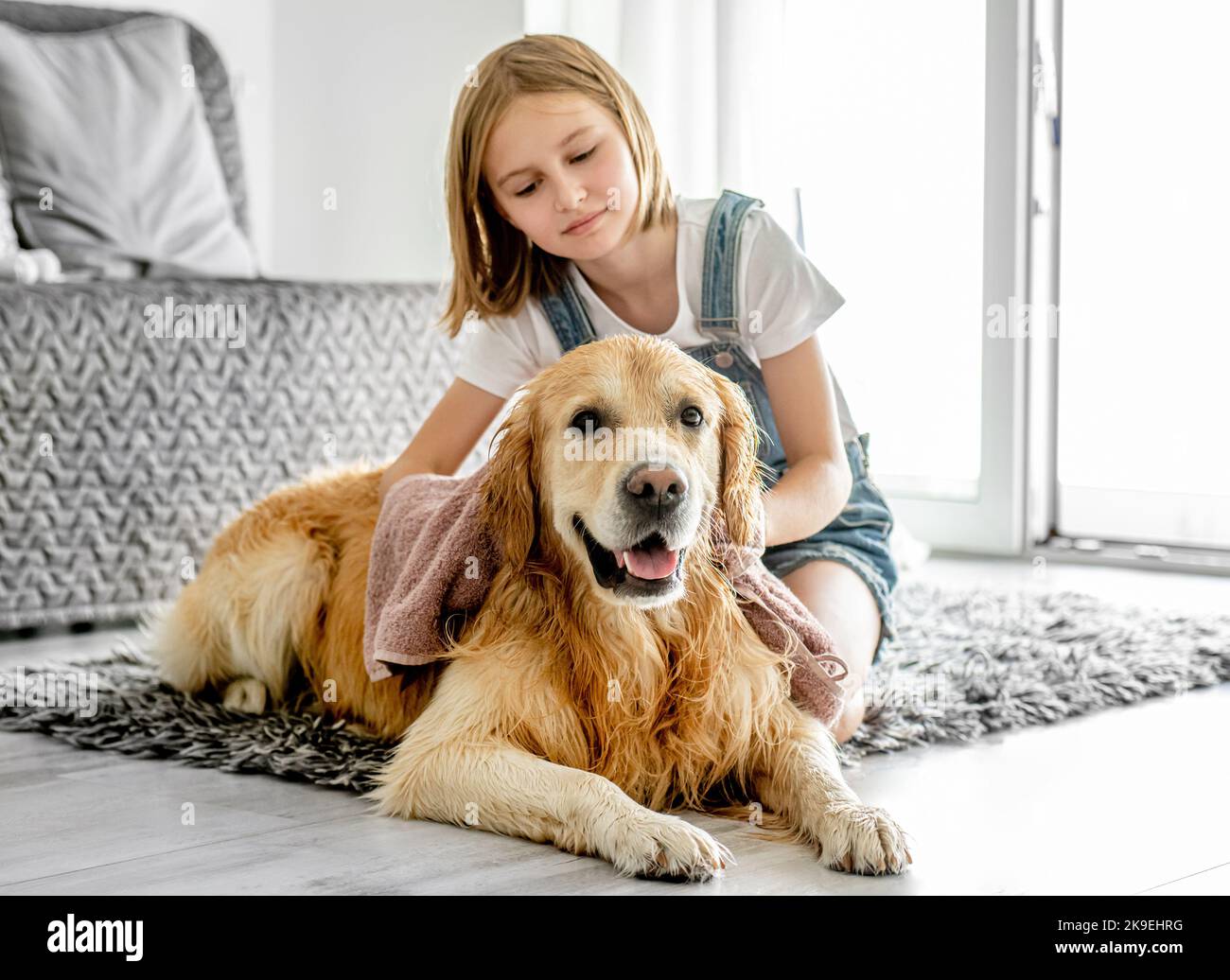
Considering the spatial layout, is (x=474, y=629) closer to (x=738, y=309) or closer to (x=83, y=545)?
(x=738, y=309)

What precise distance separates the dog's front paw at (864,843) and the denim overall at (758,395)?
69cm

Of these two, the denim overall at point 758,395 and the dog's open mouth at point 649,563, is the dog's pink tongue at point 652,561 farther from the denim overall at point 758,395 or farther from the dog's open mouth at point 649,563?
the denim overall at point 758,395

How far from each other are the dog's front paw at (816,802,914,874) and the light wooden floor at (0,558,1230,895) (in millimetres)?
22

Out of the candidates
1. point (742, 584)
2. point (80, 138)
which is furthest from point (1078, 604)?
point (80, 138)

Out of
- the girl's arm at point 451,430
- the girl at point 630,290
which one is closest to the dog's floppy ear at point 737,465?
the girl at point 630,290

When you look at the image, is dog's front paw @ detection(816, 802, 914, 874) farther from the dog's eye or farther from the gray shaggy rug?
the dog's eye

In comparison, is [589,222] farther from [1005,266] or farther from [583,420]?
[1005,266]

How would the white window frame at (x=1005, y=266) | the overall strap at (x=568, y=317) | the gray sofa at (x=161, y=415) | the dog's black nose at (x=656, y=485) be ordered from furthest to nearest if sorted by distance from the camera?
the white window frame at (x=1005, y=266), the gray sofa at (x=161, y=415), the overall strap at (x=568, y=317), the dog's black nose at (x=656, y=485)

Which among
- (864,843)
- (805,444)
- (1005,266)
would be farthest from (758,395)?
(1005,266)

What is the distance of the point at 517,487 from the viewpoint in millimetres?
1819

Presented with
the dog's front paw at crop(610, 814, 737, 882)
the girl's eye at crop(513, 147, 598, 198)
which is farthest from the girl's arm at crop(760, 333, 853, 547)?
the dog's front paw at crop(610, 814, 737, 882)

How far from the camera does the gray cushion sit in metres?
3.78

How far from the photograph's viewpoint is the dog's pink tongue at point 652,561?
1701mm

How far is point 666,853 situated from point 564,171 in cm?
103
